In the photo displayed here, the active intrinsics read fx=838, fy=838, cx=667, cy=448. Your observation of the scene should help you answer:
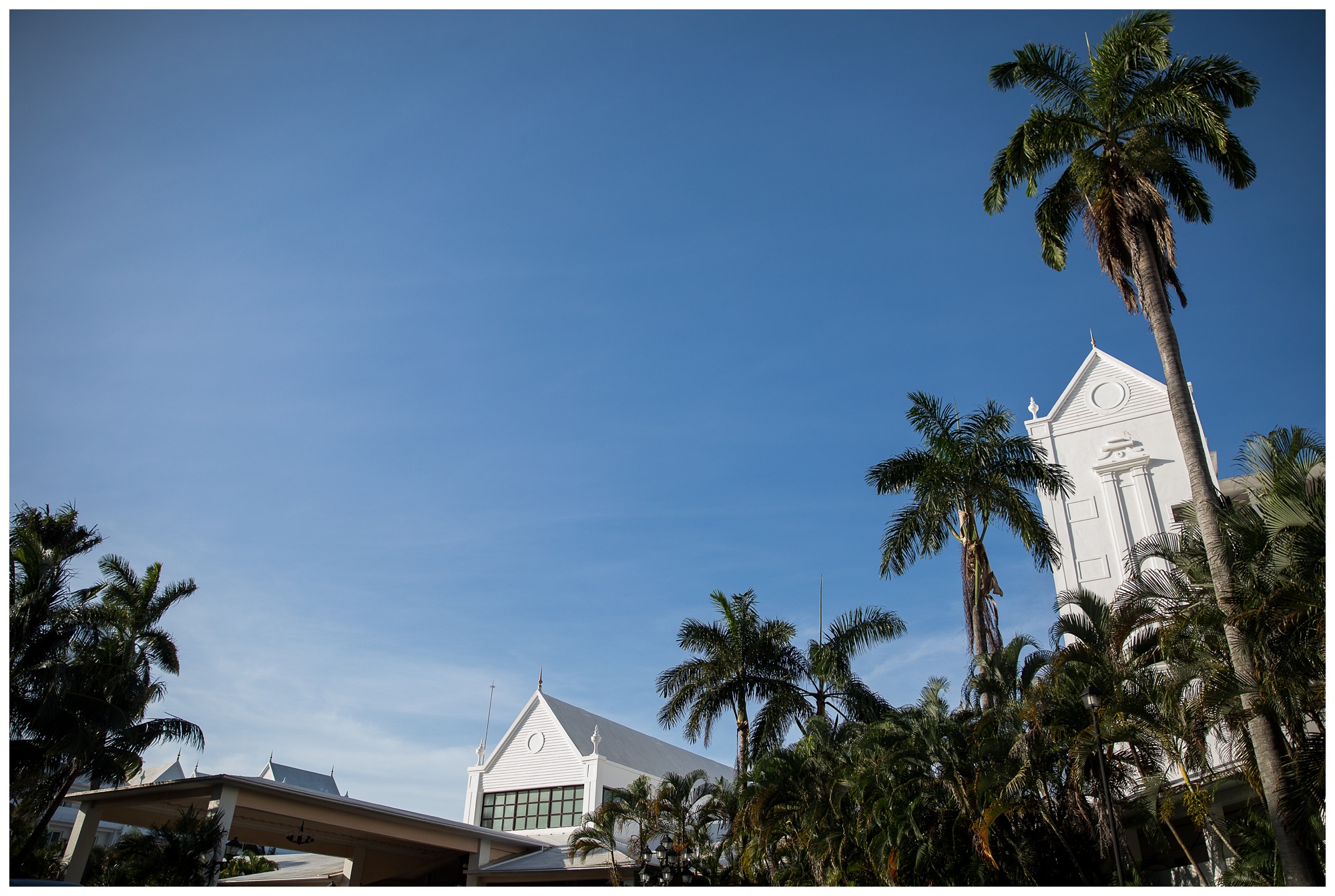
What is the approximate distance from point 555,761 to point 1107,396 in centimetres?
2750

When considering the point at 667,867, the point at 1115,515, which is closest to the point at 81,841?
the point at 667,867

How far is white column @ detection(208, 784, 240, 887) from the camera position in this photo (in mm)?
19859

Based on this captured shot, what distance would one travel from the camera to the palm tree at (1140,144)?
15.5 meters

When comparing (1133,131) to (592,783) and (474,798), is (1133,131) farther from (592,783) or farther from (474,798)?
(474,798)

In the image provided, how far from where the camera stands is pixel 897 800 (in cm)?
1745

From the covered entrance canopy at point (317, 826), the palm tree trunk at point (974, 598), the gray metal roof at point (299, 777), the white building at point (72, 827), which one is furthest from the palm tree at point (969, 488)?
the gray metal roof at point (299, 777)

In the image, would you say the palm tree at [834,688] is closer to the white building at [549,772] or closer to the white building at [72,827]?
the white building at [549,772]

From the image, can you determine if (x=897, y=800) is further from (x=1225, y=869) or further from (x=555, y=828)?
(x=555, y=828)

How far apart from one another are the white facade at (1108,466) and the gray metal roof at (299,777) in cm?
7274

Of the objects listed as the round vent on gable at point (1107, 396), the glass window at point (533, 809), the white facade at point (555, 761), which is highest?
the round vent on gable at point (1107, 396)

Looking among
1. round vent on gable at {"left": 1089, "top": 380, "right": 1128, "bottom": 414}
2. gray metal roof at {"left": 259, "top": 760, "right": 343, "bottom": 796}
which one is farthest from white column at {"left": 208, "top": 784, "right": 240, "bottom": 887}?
gray metal roof at {"left": 259, "top": 760, "right": 343, "bottom": 796}

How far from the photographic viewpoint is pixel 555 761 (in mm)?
35781

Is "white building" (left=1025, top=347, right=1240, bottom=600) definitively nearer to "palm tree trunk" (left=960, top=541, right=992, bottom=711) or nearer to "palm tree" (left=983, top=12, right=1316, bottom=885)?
"palm tree trunk" (left=960, top=541, right=992, bottom=711)

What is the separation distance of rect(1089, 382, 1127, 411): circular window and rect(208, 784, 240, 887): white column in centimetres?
3281
